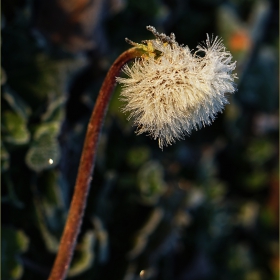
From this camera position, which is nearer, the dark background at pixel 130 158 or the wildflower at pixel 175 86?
the wildflower at pixel 175 86

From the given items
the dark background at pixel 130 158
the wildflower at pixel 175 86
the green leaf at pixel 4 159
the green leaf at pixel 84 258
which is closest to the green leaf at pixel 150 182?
the dark background at pixel 130 158

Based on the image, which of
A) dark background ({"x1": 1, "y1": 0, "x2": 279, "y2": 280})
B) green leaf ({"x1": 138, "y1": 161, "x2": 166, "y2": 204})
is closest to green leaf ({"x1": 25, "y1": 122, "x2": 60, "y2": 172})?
dark background ({"x1": 1, "y1": 0, "x2": 279, "y2": 280})

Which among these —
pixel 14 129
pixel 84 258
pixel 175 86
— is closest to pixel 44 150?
pixel 14 129

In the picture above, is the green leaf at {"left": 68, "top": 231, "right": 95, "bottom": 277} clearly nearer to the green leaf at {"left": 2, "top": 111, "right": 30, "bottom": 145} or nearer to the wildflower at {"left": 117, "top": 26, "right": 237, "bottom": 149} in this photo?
the green leaf at {"left": 2, "top": 111, "right": 30, "bottom": 145}

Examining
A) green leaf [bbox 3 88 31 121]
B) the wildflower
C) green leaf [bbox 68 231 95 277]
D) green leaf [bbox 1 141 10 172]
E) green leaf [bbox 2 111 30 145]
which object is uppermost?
green leaf [bbox 3 88 31 121]

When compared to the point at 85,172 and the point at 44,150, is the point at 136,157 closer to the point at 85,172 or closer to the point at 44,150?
the point at 44,150

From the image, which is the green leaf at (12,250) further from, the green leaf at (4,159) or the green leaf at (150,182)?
the green leaf at (150,182)

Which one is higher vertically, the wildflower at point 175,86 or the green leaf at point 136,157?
the green leaf at point 136,157

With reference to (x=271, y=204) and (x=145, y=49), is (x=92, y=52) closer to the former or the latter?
(x=145, y=49)
